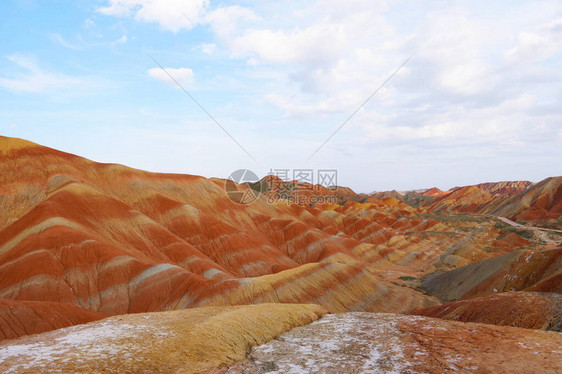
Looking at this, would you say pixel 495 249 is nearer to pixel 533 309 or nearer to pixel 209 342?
pixel 533 309

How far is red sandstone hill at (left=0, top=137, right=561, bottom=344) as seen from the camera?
40.0 meters

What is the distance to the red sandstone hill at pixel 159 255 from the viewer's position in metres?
40.0

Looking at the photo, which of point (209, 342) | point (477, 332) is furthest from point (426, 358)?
point (209, 342)

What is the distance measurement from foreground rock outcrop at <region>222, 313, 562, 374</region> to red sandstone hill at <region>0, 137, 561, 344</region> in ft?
50.3

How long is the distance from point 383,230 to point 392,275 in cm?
4426

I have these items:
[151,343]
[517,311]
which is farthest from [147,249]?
[517,311]

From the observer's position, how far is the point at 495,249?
84375mm

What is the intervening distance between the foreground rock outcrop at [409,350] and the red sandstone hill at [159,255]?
15.3 meters

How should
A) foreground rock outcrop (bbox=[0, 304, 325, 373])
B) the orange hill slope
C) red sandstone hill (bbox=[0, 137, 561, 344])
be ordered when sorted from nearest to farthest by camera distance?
foreground rock outcrop (bbox=[0, 304, 325, 373]) → red sandstone hill (bbox=[0, 137, 561, 344]) → the orange hill slope

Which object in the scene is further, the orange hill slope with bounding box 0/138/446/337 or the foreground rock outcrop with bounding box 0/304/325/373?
the orange hill slope with bounding box 0/138/446/337

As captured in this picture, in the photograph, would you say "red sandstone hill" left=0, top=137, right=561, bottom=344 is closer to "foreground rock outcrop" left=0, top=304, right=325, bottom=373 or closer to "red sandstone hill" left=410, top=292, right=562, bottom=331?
"red sandstone hill" left=410, top=292, right=562, bottom=331

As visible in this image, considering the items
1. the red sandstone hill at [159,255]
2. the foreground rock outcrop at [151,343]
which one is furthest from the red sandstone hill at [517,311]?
the foreground rock outcrop at [151,343]

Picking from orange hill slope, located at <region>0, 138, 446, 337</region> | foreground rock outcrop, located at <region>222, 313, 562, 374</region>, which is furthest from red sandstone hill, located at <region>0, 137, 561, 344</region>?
foreground rock outcrop, located at <region>222, 313, 562, 374</region>

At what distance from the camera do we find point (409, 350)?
45.6 ft
